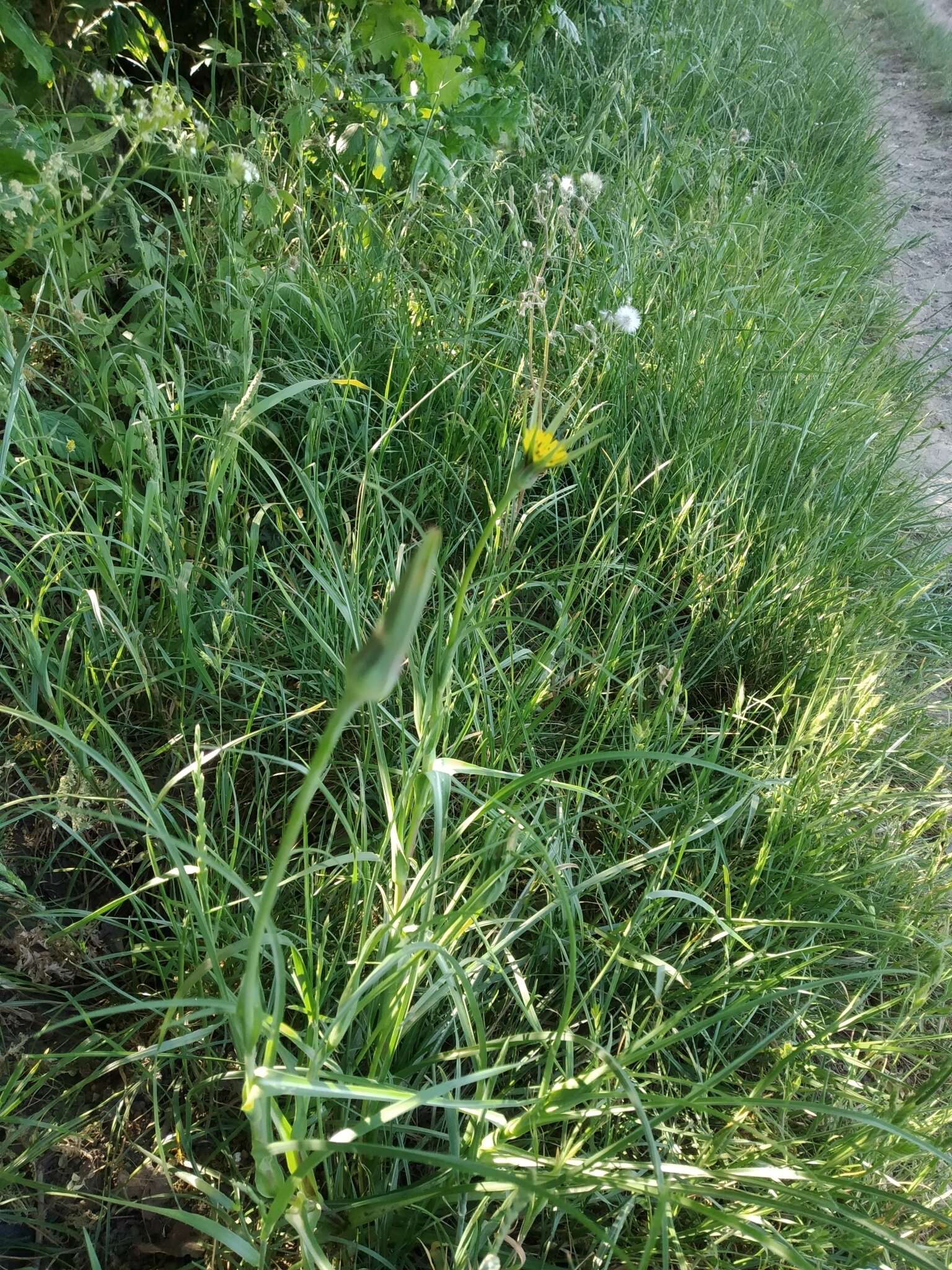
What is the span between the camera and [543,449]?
66cm

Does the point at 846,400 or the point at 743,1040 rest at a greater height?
the point at 846,400

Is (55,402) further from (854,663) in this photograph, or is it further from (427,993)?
(854,663)

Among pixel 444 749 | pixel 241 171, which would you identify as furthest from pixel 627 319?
pixel 444 749

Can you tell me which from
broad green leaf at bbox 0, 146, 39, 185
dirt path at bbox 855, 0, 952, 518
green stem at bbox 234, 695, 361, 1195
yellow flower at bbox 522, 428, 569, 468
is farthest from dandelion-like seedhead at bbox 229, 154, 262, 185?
dirt path at bbox 855, 0, 952, 518

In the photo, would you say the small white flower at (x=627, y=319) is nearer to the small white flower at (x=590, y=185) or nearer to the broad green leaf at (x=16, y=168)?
the small white flower at (x=590, y=185)

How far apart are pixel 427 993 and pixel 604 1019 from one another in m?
0.37

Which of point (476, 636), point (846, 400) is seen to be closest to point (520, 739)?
point (476, 636)

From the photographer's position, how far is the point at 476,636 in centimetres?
141

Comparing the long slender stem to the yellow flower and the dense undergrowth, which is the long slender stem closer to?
the dense undergrowth

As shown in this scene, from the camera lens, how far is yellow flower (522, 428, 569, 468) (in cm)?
66

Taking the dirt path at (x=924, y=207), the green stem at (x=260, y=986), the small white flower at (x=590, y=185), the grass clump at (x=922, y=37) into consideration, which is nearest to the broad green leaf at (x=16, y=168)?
the small white flower at (x=590, y=185)

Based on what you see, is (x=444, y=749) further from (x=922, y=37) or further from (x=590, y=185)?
(x=922, y=37)

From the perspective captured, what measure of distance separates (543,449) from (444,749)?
0.76 meters

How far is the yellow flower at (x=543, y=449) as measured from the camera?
66 centimetres
